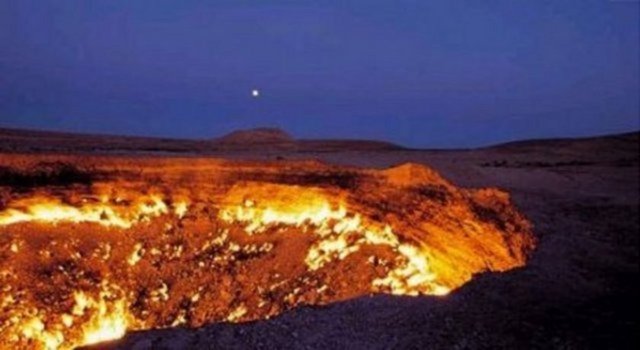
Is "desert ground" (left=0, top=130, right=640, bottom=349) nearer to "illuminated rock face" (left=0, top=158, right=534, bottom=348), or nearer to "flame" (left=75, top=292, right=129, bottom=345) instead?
"illuminated rock face" (left=0, top=158, right=534, bottom=348)

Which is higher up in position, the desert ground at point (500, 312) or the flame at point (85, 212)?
the flame at point (85, 212)

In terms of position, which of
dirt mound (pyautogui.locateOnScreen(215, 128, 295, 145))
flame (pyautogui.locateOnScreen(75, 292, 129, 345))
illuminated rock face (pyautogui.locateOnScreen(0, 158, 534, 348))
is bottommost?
flame (pyautogui.locateOnScreen(75, 292, 129, 345))

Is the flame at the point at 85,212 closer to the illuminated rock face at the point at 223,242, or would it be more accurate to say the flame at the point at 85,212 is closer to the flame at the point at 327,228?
the illuminated rock face at the point at 223,242

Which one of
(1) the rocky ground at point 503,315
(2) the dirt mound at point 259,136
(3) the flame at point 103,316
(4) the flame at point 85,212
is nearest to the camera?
(1) the rocky ground at point 503,315

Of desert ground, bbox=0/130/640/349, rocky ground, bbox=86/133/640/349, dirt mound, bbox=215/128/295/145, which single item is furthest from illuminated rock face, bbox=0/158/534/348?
dirt mound, bbox=215/128/295/145

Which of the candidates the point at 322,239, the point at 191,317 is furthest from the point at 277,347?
the point at 322,239

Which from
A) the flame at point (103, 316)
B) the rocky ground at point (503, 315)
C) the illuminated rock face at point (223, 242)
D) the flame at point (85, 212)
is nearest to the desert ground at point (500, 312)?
the rocky ground at point (503, 315)

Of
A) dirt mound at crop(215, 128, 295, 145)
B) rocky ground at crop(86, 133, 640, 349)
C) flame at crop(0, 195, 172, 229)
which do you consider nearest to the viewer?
rocky ground at crop(86, 133, 640, 349)

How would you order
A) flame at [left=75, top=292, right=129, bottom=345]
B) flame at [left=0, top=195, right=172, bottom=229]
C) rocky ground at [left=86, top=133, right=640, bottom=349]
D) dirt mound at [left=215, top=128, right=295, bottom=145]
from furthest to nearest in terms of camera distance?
1. dirt mound at [left=215, top=128, right=295, bottom=145]
2. flame at [left=0, top=195, right=172, bottom=229]
3. flame at [left=75, top=292, right=129, bottom=345]
4. rocky ground at [left=86, top=133, right=640, bottom=349]

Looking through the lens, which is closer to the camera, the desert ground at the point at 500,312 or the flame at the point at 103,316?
the desert ground at the point at 500,312

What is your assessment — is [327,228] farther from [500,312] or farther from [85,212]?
[500,312]
